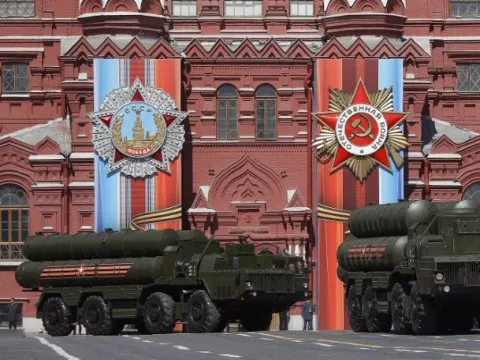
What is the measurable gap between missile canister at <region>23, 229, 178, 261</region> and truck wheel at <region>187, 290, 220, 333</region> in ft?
8.33

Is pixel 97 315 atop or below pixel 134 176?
below

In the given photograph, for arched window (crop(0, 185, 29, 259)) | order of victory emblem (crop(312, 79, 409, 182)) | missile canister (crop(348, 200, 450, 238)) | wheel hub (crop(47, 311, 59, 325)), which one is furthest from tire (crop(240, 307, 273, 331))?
arched window (crop(0, 185, 29, 259))

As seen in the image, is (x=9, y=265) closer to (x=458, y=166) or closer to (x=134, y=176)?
(x=134, y=176)

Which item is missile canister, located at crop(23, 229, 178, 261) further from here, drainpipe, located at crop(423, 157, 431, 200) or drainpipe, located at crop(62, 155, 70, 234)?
drainpipe, located at crop(423, 157, 431, 200)

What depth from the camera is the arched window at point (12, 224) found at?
77250 millimetres

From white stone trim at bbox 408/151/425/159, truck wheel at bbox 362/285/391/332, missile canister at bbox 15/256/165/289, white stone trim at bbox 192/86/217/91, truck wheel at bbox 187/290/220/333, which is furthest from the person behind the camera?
white stone trim at bbox 408/151/425/159

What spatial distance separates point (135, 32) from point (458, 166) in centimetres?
1455

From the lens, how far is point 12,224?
7738 cm

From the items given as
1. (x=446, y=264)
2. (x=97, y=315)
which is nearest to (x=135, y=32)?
(x=97, y=315)

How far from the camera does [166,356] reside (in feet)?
115

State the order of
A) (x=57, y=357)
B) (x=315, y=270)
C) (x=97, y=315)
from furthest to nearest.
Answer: (x=315, y=270) → (x=97, y=315) → (x=57, y=357)

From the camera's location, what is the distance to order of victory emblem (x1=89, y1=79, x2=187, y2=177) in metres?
74.8

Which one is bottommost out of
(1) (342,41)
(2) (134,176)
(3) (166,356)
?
(3) (166,356)

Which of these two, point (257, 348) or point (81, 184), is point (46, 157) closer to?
point (81, 184)
